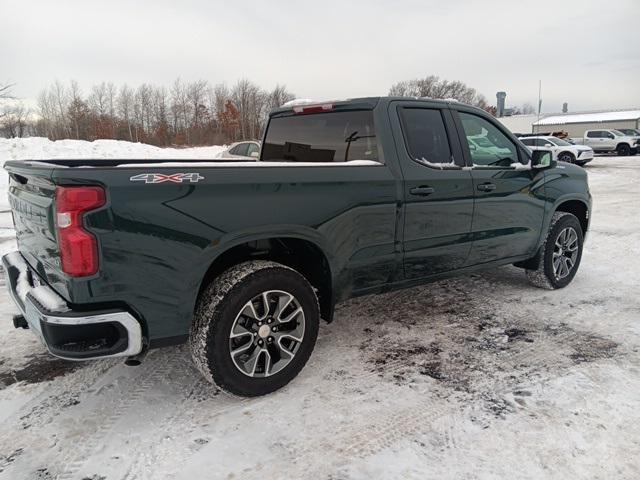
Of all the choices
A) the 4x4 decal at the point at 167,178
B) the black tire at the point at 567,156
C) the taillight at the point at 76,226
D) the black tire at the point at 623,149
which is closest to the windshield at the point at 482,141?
the 4x4 decal at the point at 167,178

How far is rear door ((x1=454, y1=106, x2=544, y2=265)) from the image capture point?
160 inches

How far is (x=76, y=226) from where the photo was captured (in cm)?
229

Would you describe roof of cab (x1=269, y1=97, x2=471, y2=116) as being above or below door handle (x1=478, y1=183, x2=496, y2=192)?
above

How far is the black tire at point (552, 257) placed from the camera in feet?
16.0

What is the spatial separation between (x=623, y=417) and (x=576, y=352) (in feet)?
2.91

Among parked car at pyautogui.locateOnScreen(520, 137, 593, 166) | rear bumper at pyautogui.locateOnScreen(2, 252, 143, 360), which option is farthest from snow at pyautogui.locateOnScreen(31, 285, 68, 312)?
parked car at pyautogui.locateOnScreen(520, 137, 593, 166)

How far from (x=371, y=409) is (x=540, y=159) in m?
3.00

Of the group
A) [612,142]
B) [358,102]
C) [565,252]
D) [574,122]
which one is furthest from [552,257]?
[574,122]

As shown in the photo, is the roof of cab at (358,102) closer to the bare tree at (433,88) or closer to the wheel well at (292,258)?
the wheel well at (292,258)

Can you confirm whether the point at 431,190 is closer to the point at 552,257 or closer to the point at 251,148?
the point at 552,257

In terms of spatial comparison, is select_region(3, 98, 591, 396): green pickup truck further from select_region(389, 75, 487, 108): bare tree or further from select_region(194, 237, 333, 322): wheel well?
select_region(389, 75, 487, 108): bare tree

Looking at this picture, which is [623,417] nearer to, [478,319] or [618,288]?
[478,319]

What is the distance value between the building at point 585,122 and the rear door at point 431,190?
2502 inches

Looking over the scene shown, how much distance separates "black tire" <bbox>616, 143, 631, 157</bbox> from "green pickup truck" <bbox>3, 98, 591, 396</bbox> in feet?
105
